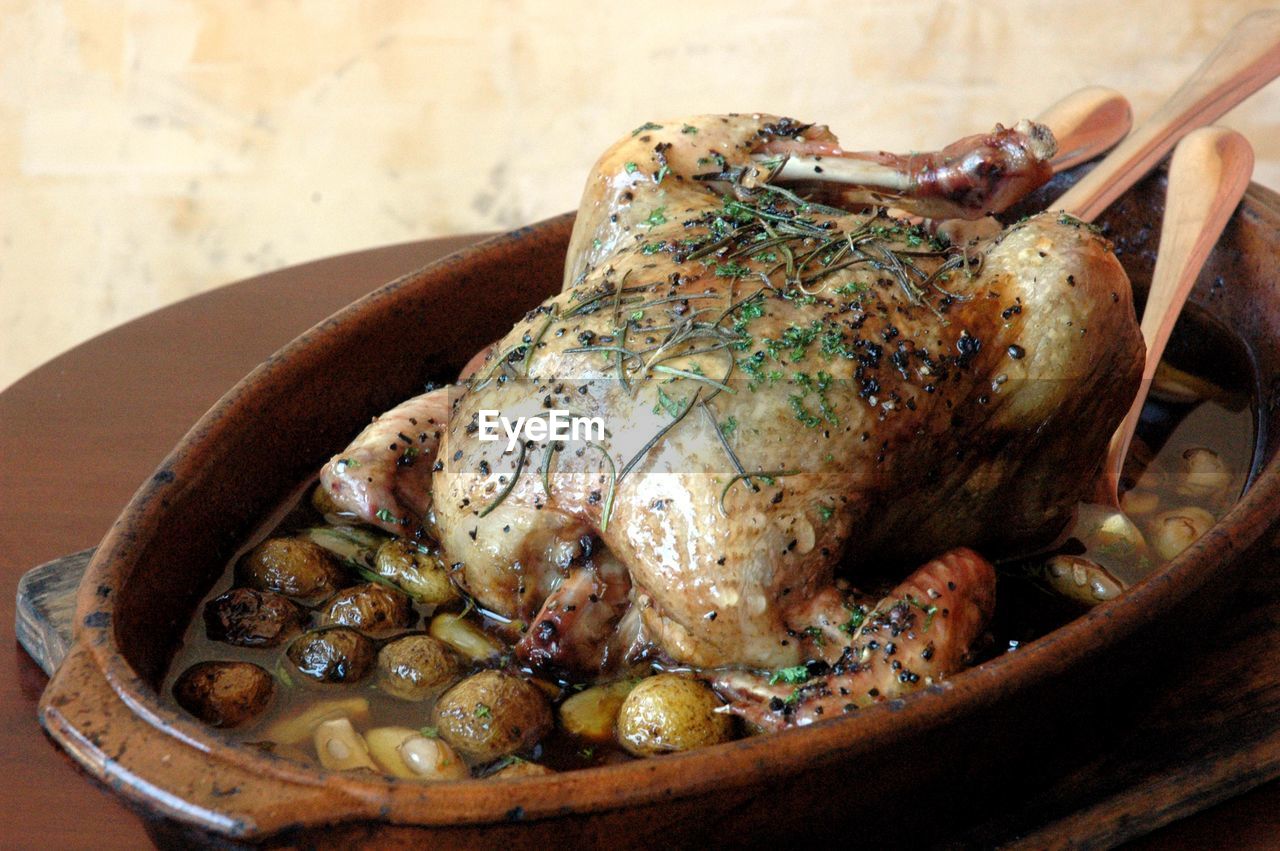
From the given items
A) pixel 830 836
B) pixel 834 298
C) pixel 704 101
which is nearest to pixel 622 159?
pixel 834 298

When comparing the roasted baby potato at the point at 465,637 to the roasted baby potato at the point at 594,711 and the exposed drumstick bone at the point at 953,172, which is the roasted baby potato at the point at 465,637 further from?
the exposed drumstick bone at the point at 953,172

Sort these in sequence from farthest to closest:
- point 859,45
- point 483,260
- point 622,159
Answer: point 859,45 → point 483,260 → point 622,159

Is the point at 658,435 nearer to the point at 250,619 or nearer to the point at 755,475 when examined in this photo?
the point at 755,475

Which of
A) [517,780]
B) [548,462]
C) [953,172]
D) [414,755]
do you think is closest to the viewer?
[517,780]

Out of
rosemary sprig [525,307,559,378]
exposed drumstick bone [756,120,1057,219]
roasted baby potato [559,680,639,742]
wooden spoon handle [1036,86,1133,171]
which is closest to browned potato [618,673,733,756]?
roasted baby potato [559,680,639,742]

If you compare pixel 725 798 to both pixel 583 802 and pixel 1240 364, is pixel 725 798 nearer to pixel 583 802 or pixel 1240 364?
pixel 583 802

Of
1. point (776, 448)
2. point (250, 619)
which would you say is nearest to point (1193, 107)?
point (776, 448)
